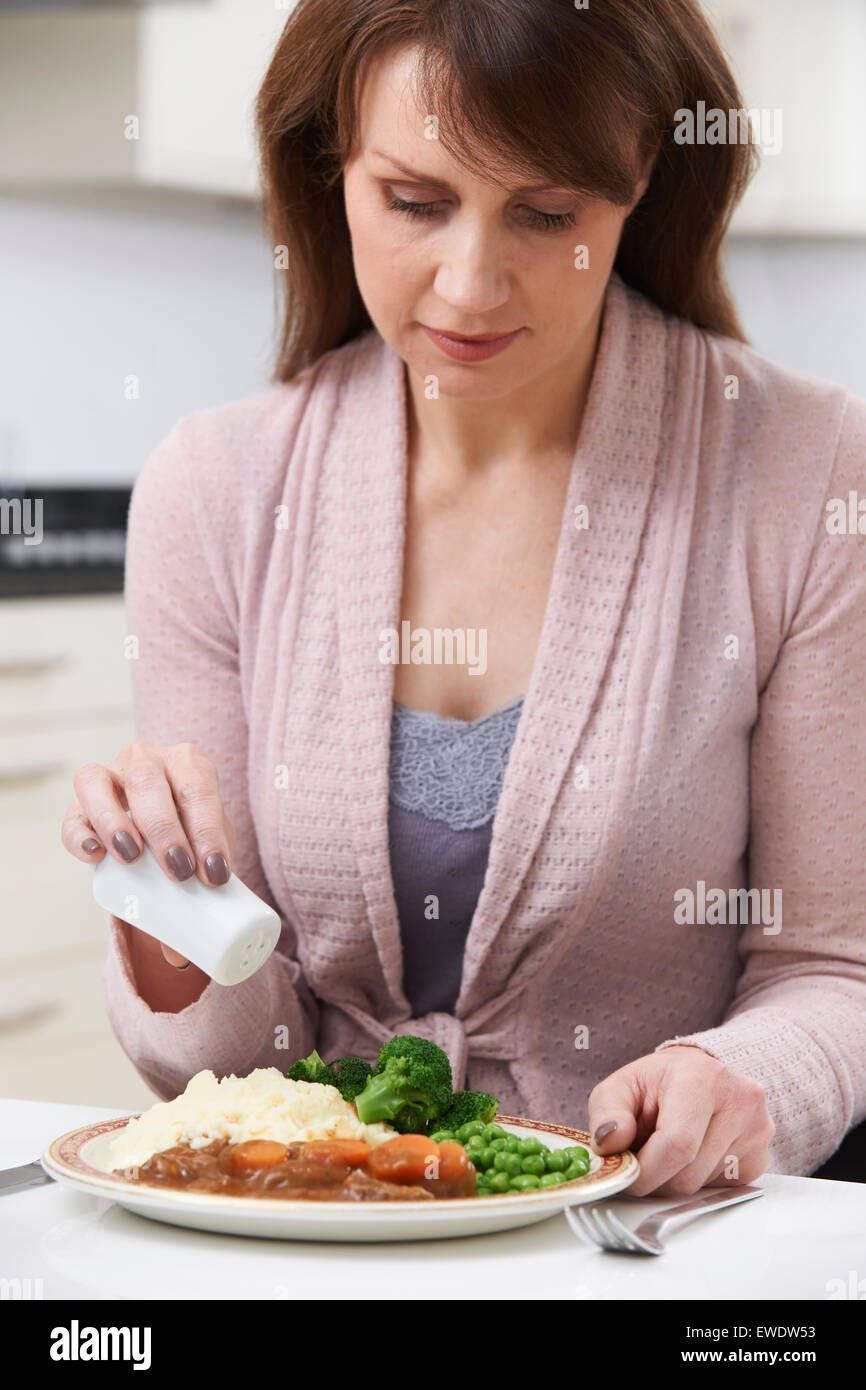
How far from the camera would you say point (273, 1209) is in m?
0.72

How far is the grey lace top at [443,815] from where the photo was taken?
126 centimetres

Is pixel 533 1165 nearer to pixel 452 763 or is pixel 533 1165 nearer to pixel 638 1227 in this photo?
pixel 638 1227

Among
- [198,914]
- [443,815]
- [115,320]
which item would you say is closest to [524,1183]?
[198,914]

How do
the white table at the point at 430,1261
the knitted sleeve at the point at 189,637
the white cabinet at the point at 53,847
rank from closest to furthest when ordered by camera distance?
the white table at the point at 430,1261, the knitted sleeve at the point at 189,637, the white cabinet at the point at 53,847

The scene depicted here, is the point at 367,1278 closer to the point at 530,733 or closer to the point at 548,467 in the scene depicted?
the point at 530,733

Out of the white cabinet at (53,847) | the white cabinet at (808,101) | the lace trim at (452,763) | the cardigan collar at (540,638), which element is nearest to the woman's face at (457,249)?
the cardigan collar at (540,638)

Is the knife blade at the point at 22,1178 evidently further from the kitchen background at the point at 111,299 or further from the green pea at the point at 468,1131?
the kitchen background at the point at 111,299

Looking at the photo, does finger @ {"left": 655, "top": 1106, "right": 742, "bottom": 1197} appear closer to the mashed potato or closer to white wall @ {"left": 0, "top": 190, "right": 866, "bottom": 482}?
the mashed potato

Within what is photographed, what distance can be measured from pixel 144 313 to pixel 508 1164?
10.1 feet

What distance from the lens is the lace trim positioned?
49.5 inches

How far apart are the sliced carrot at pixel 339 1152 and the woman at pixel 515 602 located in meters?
0.31

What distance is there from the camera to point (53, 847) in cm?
275

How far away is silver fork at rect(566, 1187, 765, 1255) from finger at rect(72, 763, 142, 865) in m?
0.31

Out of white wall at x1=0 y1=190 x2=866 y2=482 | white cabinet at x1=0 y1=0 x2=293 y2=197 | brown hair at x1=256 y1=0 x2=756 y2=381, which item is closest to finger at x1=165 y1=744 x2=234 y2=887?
brown hair at x1=256 y1=0 x2=756 y2=381
